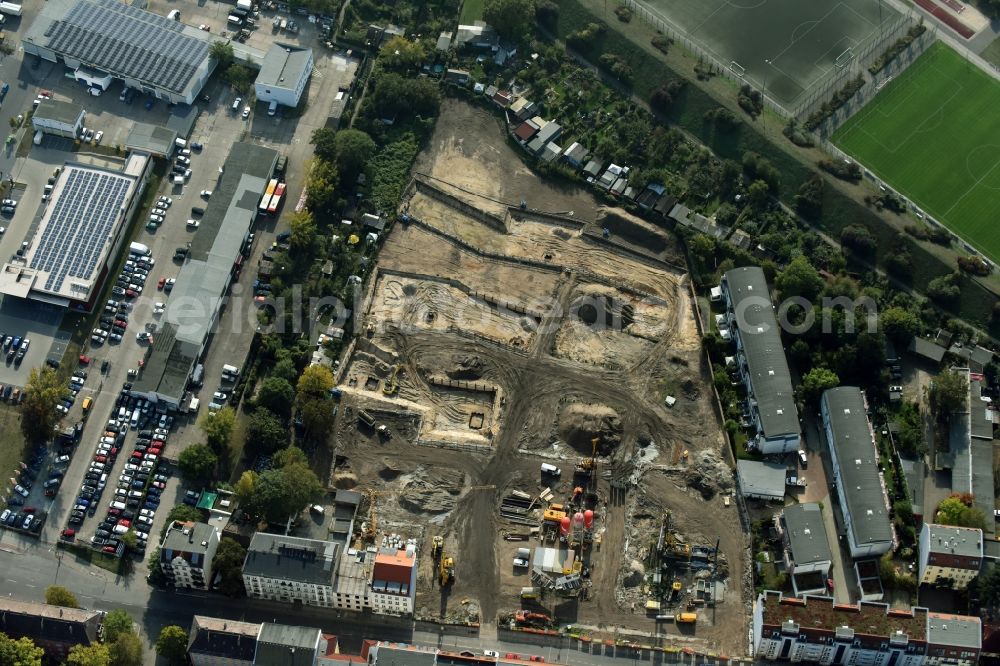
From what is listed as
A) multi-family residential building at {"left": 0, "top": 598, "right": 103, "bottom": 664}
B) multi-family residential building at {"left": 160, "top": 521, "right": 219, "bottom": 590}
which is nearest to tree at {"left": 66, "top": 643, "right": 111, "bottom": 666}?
multi-family residential building at {"left": 0, "top": 598, "right": 103, "bottom": 664}

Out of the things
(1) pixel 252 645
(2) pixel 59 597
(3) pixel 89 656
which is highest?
(2) pixel 59 597

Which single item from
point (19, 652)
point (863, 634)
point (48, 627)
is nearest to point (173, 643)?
point (48, 627)

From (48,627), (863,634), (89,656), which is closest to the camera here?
(89,656)

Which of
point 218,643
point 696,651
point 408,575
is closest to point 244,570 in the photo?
point 218,643

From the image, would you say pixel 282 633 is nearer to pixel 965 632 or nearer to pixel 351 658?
pixel 351 658

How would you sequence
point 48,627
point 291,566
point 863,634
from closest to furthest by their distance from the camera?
point 48,627 < point 863,634 < point 291,566

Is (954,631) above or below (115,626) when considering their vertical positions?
above

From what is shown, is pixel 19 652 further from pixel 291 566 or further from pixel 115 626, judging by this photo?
pixel 291 566

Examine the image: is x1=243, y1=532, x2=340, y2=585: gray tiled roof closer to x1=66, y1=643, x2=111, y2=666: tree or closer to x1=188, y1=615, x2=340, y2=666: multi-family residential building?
x1=188, y1=615, x2=340, y2=666: multi-family residential building
